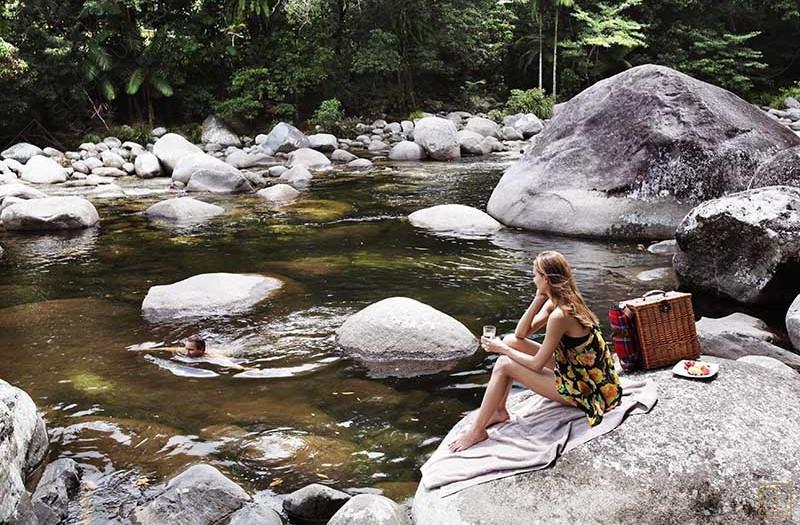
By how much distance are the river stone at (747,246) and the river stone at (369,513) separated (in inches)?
214

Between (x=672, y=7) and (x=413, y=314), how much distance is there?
105 ft

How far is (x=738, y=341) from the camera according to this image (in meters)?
6.46

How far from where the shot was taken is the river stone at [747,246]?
25.2 ft

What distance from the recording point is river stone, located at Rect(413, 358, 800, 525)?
148 inches

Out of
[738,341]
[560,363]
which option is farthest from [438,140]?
[560,363]

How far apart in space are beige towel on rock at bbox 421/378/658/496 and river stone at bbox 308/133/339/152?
1959 centimetres

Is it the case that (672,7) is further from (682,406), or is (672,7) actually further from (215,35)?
(682,406)

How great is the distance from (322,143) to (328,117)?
120 inches

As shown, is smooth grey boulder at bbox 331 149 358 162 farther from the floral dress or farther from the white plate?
the floral dress

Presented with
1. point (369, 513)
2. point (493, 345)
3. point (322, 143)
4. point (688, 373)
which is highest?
point (322, 143)

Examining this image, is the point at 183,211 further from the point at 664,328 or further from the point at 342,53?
the point at 342,53

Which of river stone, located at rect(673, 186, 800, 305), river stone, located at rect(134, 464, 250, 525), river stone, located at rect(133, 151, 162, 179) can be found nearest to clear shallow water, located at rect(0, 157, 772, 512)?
river stone, located at rect(134, 464, 250, 525)

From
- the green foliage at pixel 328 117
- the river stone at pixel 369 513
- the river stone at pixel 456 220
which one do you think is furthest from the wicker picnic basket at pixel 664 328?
the green foliage at pixel 328 117

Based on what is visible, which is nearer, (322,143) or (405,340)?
(405,340)
